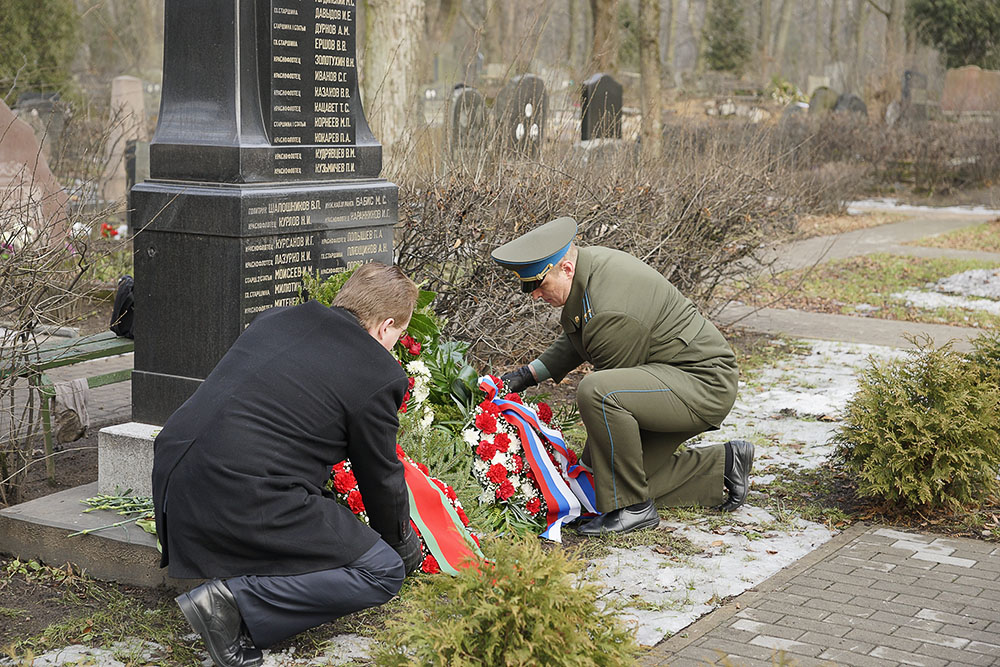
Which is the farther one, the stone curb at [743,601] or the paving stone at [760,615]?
the paving stone at [760,615]

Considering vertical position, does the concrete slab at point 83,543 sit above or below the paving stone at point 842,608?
above

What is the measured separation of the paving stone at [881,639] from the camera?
388cm

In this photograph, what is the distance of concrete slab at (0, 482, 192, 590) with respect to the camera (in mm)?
4254

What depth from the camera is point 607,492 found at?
4.99 meters

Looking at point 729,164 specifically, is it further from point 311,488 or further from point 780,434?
point 311,488

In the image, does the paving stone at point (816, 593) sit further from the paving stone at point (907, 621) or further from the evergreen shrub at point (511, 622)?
the evergreen shrub at point (511, 622)

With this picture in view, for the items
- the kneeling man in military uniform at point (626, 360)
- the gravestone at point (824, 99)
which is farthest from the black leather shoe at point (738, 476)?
the gravestone at point (824, 99)

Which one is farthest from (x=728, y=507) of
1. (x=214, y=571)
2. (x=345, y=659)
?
(x=214, y=571)

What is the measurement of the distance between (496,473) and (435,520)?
2.09ft

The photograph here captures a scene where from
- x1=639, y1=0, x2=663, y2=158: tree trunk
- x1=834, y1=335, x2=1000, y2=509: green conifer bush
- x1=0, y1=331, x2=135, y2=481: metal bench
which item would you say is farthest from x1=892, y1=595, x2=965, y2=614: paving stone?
x1=639, y1=0, x2=663, y2=158: tree trunk

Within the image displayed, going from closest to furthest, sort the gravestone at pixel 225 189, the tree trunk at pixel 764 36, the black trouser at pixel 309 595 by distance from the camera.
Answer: the black trouser at pixel 309 595 < the gravestone at pixel 225 189 < the tree trunk at pixel 764 36

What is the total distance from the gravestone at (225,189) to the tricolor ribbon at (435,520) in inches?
42.2

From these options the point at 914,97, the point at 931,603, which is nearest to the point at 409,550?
the point at 931,603

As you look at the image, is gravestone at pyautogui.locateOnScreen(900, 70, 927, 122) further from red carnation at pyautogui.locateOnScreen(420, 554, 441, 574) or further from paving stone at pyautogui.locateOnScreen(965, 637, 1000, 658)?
red carnation at pyautogui.locateOnScreen(420, 554, 441, 574)
